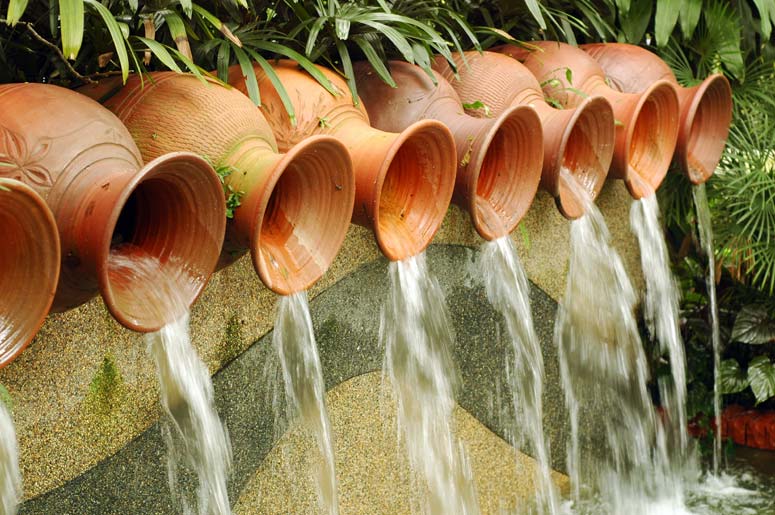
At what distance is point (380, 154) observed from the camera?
7.54ft

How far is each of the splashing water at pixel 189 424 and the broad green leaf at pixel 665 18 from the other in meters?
2.55

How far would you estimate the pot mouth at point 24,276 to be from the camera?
1.62 metres

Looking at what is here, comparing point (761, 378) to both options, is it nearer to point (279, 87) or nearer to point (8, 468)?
point (279, 87)

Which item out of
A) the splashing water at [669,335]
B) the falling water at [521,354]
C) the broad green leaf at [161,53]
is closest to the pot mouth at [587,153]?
the falling water at [521,354]

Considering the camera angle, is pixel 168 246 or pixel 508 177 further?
pixel 508 177

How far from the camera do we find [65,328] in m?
2.11

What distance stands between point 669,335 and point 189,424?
9.16 ft

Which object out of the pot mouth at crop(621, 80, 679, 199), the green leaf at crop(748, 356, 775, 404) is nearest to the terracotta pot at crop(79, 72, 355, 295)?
the pot mouth at crop(621, 80, 679, 199)

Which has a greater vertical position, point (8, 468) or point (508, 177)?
point (508, 177)

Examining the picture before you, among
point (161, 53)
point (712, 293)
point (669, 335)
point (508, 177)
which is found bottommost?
point (669, 335)

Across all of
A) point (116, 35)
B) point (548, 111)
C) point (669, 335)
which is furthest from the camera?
point (669, 335)

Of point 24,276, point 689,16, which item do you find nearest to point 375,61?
point 24,276

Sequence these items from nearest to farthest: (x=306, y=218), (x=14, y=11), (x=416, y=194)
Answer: (x=14, y=11), (x=306, y=218), (x=416, y=194)

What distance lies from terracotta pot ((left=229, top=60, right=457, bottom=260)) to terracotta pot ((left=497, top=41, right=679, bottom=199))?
0.99 m
